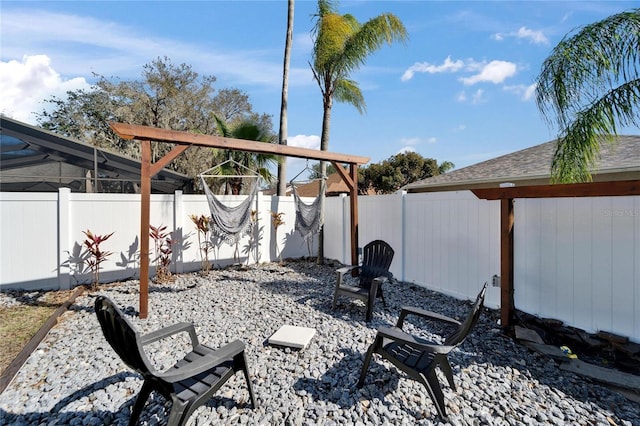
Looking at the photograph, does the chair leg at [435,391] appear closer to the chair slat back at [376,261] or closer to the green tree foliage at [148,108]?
the chair slat back at [376,261]

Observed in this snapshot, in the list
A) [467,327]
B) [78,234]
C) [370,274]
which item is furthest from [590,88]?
[78,234]

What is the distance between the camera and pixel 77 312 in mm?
3752

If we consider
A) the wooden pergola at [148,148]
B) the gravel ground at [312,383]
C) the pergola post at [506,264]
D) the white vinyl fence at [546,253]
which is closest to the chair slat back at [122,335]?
the gravel ground at [312,383]

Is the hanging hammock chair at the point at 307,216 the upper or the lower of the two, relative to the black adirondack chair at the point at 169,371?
upper

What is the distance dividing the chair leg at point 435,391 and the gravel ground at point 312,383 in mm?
62

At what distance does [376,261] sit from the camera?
4.31m

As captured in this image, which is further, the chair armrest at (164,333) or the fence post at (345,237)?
the fence post at (345,237)

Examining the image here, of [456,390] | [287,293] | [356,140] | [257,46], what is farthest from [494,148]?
[456,390]

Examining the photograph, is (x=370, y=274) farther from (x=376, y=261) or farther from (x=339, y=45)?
(x=339, y=45)

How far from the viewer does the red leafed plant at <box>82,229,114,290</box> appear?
15.3 feet

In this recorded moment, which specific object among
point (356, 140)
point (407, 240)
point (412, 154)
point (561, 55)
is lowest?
point (407, 240)

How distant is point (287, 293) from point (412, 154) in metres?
19.0

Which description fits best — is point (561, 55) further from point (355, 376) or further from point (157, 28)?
point (157, 28)

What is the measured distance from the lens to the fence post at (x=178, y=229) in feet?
18.4
